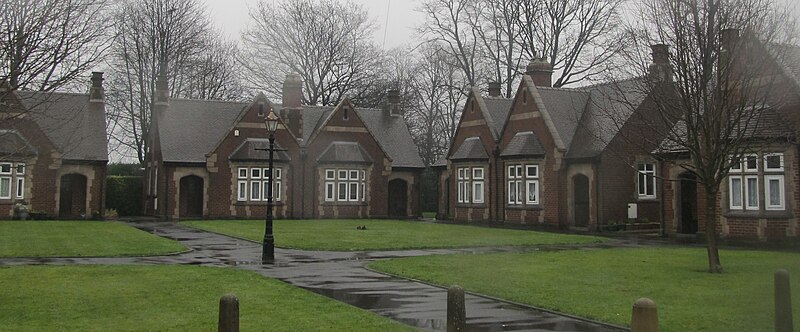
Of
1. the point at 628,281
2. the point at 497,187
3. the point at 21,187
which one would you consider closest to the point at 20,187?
the point at 21,187

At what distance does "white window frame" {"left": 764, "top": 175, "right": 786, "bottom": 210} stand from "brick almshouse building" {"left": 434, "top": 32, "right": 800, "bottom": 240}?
0.11ft

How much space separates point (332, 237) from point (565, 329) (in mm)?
17240

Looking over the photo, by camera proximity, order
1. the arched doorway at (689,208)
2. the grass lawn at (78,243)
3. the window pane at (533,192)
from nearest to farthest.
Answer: the grass lawn at (78,243) < the arched doorway at (689,208) < the window pane at (533,192)

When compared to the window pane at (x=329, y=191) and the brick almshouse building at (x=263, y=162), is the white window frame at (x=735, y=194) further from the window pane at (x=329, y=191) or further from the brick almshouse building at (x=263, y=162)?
the window pane at (x=329, y=191)

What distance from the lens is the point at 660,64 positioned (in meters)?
18.2

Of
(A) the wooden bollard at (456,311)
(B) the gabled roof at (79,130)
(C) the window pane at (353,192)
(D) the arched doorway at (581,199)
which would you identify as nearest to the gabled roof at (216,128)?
(C) the window pane at (353,192)

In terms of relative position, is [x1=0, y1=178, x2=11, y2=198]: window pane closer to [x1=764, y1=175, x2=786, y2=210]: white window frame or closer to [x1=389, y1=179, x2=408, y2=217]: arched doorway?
[x1=389, y1=179, x2=408, y2=217]: arched doorway

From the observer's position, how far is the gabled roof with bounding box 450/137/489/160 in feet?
127

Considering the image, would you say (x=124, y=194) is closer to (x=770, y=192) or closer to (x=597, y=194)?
(x=597, y=194)

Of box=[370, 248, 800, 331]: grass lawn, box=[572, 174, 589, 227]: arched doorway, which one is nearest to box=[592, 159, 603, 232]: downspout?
box=[572, 174, 589, 227]: arched doorway

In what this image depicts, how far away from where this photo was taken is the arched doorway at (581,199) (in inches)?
1364

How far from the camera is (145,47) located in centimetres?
5194

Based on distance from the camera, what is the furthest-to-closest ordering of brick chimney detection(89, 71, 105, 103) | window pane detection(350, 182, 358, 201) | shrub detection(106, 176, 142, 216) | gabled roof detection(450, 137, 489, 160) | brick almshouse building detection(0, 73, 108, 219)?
1. shrub detection(106, 176, 142, 216)
2. window pane detection(350, 182, 358, 201)
3. brick chimney detection(89, 71, 105, 103)
4. gabled roof detection(450, 137, 489, 160)
5. brick almshouse building detection(0, 73, 108, 219)

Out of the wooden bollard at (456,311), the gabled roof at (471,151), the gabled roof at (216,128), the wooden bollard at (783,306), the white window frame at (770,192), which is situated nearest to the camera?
the wooden bollard at (456,311)
